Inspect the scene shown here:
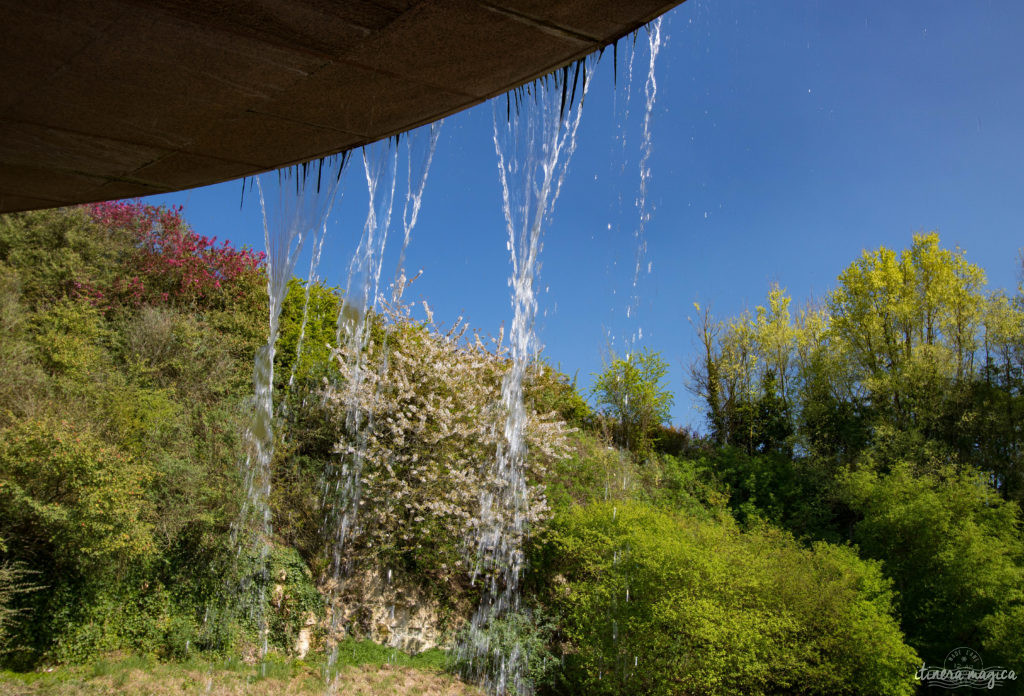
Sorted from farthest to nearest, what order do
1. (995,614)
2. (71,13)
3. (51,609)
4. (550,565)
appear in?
1. (550,565)
2. (995,614)
3. (51,609)
4. (71,13)

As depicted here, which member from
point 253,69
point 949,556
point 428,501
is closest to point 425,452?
point 428,501

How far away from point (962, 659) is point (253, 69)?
1795 centimetres

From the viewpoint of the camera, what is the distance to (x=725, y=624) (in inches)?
465

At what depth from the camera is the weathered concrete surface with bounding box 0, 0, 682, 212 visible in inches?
77.4

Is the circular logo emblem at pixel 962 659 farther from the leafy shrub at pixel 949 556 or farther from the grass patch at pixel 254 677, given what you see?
the grass patch at pixel 254 677

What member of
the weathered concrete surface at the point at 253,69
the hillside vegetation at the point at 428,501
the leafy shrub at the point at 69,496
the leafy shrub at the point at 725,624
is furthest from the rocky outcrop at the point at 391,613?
the weathered concrete surface at the point at 253,69

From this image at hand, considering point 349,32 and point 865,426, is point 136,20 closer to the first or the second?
point 349,32

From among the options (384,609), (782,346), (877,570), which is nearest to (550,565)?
(384,609)

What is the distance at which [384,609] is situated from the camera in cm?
1441

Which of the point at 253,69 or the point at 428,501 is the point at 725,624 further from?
the point at 253,69

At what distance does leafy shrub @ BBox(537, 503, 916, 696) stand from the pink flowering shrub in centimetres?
1388

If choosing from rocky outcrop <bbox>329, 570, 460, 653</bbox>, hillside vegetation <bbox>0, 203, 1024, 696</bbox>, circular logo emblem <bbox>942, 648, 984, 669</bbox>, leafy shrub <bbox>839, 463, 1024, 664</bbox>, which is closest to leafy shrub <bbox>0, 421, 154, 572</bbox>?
hillside vegetation <bbox>0, 203, 1024, 696</bbox>

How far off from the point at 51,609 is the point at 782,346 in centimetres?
2560

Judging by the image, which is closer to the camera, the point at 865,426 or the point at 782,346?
the point at 865,426
